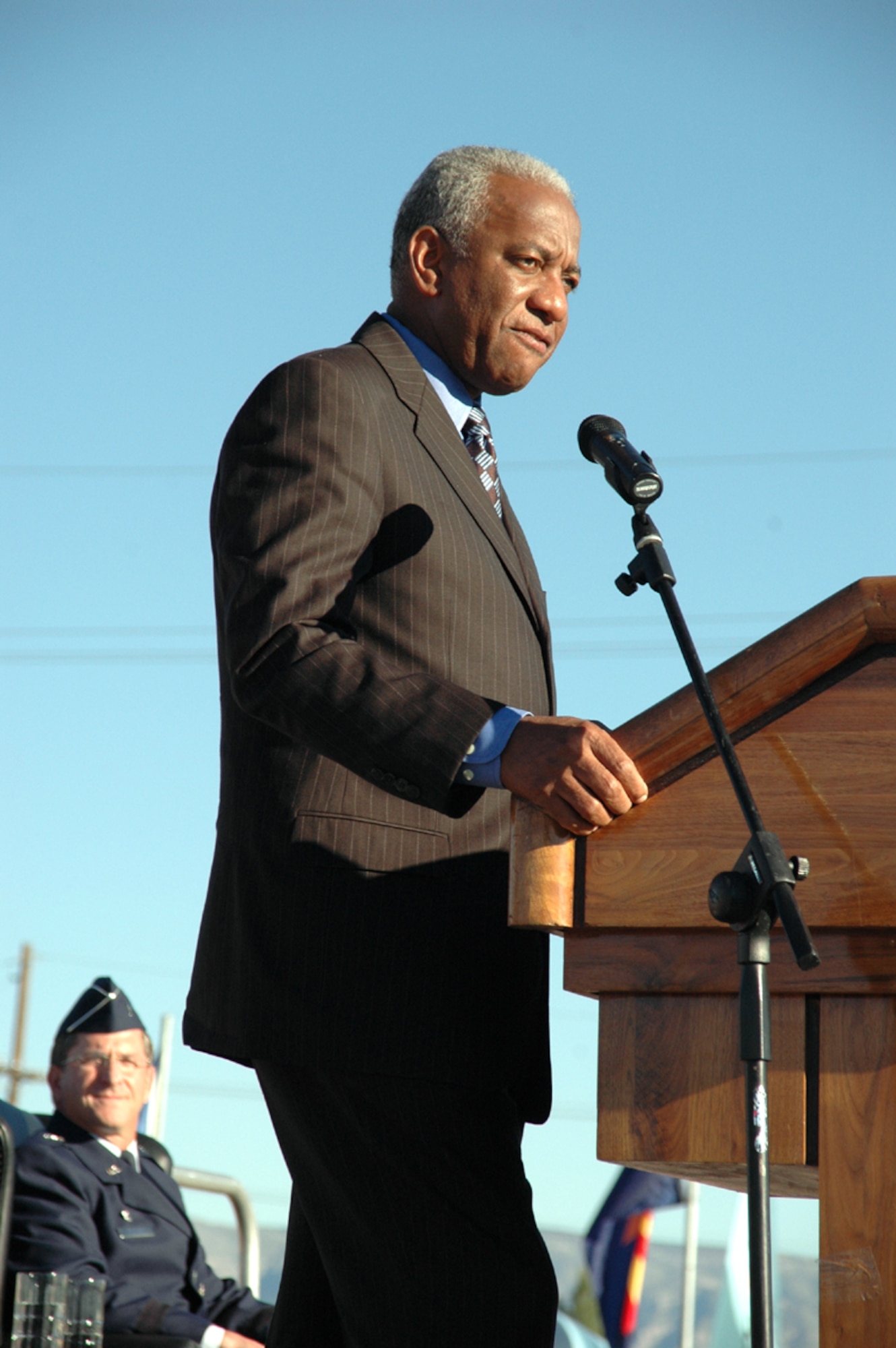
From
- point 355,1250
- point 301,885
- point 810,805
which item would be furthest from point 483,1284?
point 810,805

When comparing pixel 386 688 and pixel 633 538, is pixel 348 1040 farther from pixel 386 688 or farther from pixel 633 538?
pixel 633 538

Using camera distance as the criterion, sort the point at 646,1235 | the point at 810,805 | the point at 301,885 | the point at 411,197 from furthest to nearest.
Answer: the point at 646,1235 → the point at 411,197 → the point at 301,885 → the point at 810,805

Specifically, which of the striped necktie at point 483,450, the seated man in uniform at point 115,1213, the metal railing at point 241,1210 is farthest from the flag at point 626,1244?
the striped necktie at point 483,450

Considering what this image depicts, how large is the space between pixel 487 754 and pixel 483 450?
0.66m

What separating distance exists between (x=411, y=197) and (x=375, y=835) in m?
0.96

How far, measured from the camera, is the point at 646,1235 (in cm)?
1220

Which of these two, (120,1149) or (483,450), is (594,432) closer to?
(483,450)

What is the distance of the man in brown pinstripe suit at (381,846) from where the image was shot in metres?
1.58

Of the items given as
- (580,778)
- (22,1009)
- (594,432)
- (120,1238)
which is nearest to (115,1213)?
(120,1238)

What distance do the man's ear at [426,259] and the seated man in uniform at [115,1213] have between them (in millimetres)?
2399

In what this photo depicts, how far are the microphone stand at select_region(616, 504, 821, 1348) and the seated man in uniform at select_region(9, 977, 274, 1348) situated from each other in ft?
8.22

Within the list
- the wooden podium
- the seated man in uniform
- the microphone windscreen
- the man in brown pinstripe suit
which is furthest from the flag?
the wooden podium

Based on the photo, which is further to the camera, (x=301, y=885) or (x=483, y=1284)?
(x=301, y=885)

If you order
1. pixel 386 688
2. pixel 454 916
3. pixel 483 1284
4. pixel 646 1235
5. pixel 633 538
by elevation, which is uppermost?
pixel 633 538
